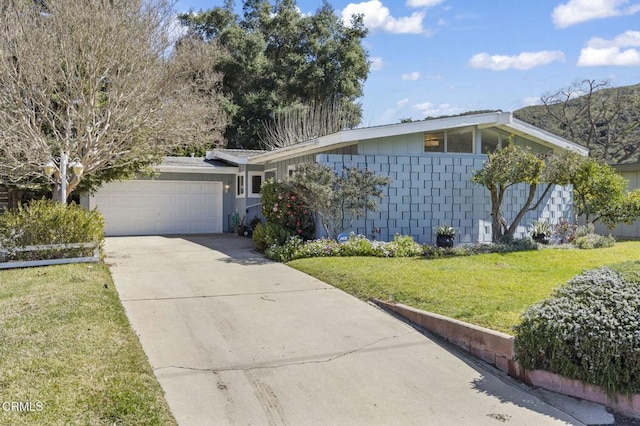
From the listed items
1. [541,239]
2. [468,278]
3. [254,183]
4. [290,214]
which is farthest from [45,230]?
[541,239]

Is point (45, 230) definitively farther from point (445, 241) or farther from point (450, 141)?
point (450, 141)

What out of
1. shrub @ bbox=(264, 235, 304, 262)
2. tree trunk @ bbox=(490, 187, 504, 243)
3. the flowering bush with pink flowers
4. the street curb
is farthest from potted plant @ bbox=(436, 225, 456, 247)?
the street curb

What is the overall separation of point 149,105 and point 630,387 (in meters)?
11.9

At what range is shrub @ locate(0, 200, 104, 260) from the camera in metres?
9.59

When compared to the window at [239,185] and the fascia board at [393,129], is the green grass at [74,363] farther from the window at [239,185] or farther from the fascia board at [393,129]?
the window at [239,185]

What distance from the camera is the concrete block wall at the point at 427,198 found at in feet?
40.8

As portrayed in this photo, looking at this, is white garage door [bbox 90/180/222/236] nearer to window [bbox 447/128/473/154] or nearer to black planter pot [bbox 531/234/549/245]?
window [bbox 447/128/473/154]

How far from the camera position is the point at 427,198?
42.6 feet

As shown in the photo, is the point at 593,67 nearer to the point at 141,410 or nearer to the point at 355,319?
the point at 355,319

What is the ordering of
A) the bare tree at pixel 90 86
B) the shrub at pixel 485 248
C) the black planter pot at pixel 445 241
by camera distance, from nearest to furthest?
the shrub at pixel 485 248
the bare tree at pixel 90 86
the black planter pot at pixel 445 241

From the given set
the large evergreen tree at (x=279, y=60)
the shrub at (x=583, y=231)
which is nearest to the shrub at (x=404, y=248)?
the shrub at (x=583, y=231)

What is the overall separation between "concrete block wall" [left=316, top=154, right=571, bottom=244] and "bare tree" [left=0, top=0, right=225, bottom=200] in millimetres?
4630

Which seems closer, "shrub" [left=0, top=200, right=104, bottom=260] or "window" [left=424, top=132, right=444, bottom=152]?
"shrub" [left=0, top=200, right=104, bottom=260]

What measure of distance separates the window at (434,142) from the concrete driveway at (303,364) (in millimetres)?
6586
